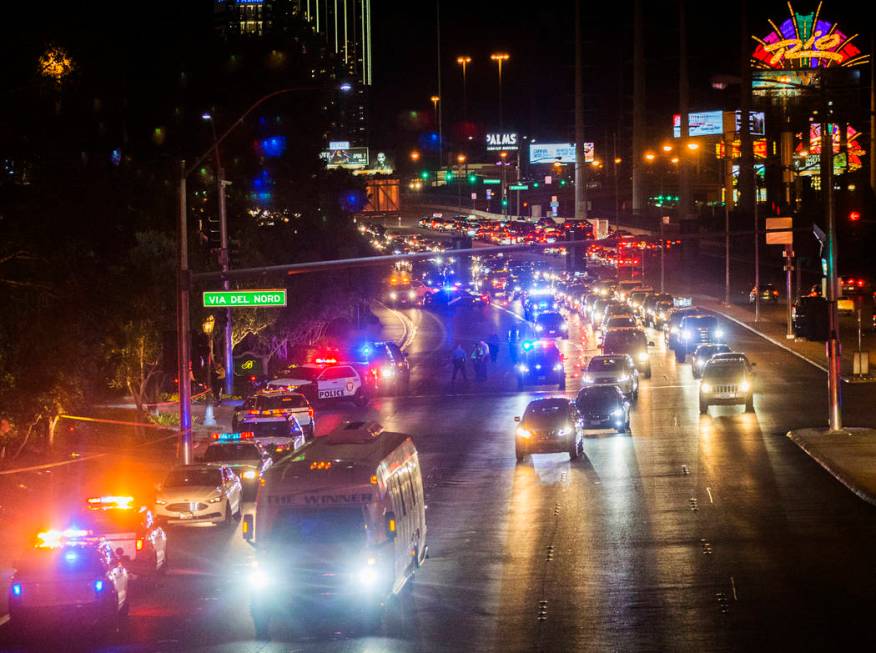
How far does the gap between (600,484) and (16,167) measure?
20.9m

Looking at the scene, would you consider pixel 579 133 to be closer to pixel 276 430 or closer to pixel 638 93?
pixel 638 93

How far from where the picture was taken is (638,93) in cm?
15425

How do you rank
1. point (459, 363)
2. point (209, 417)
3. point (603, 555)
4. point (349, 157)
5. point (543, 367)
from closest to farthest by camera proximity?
point (603, 555), point (209, 417), point (543, 367), point (459, 363), point (349, 157)

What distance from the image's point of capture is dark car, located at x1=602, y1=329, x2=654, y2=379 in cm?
5378

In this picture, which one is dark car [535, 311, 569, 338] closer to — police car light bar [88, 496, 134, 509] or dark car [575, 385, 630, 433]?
dark car [575, 385, 630, 433]

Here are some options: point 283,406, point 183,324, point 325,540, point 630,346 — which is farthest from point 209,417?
point 325,540

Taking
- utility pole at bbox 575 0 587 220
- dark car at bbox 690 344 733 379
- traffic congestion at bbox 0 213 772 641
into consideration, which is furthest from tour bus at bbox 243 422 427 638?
utility pole at bbox 575 0 587 220

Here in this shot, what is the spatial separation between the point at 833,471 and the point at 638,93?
129 metres

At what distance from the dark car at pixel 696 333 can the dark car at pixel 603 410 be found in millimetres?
21514

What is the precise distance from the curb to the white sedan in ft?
43.2

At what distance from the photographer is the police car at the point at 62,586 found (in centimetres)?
1733

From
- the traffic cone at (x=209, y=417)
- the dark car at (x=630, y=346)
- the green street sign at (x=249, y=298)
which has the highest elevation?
the green street sign at (x=249, y=298)

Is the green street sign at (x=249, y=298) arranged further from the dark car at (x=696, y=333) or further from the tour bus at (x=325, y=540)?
the dark car at (x=696, y=333)

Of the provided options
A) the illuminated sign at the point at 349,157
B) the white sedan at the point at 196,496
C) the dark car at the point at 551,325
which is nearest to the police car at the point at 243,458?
the white sedan at the point at 196,496
